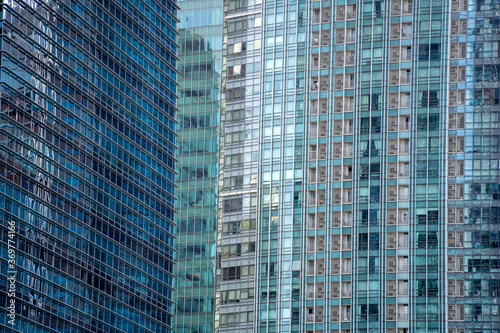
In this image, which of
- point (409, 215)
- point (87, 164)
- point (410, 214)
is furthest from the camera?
point (409, 215)

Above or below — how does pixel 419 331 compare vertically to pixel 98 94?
below

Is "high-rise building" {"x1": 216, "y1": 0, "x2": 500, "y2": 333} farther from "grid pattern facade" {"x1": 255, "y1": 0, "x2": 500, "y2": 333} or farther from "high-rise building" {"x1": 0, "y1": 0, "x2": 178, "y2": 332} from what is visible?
"high-rise building" {"x1": 0, "y1": 0, "x2": 178, "y2": 332}

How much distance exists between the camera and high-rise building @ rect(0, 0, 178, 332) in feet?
482

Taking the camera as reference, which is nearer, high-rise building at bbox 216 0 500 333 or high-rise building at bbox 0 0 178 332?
high-rise building at bbox 0 0 178 332

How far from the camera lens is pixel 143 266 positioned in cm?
17388

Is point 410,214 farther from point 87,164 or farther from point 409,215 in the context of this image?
point 87,164

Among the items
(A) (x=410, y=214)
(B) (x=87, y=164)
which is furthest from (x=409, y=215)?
(B) (x=87, y=164)

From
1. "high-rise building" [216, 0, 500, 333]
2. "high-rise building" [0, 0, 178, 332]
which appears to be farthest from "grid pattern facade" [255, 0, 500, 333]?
"high-rise building" [0, 0, 178, 332]

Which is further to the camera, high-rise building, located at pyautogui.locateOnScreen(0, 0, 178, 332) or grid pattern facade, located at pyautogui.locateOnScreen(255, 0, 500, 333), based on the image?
grid pattern facade, located at pyautogui.locateOnScreen(255, 0, 500, 333)

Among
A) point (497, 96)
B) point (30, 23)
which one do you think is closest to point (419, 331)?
point (497, 96)

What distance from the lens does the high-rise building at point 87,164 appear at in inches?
5782

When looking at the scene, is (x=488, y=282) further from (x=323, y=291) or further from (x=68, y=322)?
(x=68, y=322)

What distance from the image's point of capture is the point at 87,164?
162625mm

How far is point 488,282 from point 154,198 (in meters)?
47.0
